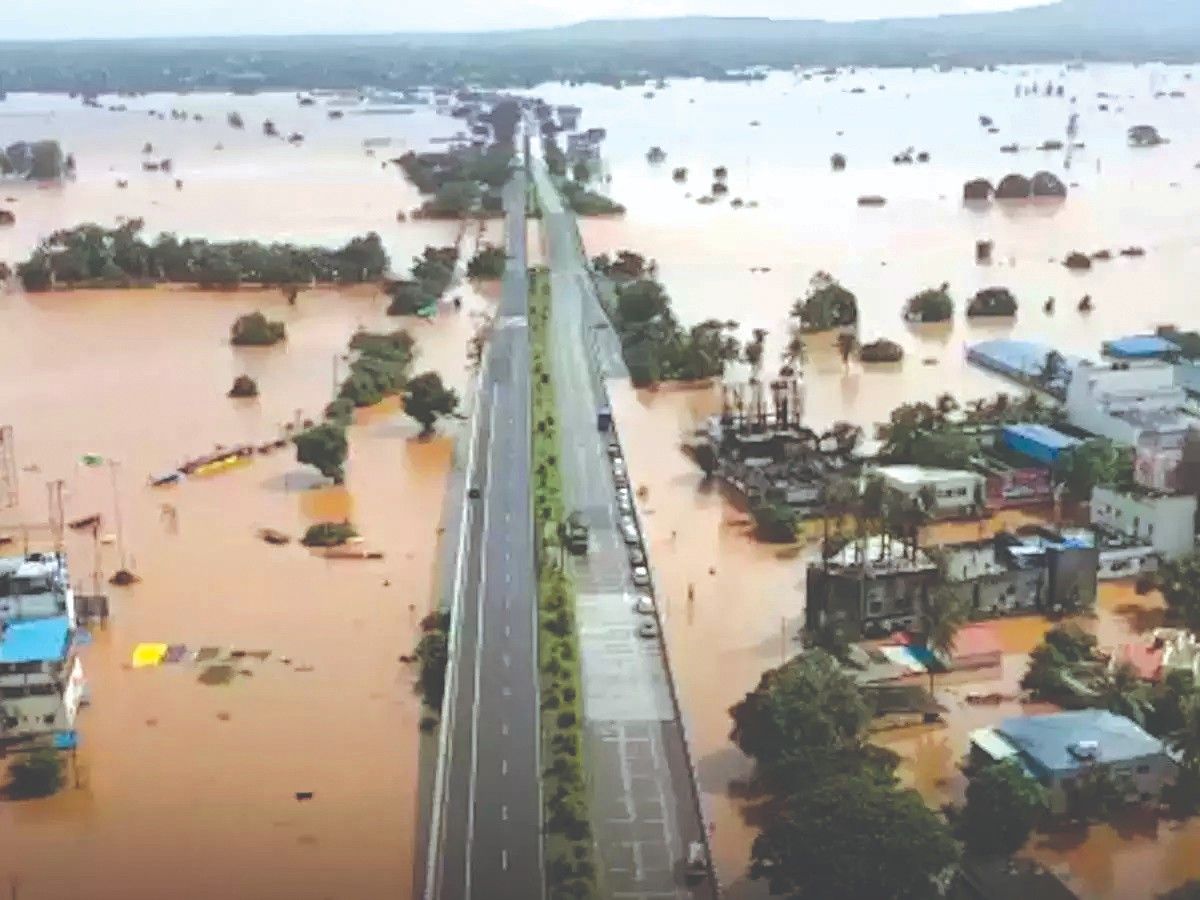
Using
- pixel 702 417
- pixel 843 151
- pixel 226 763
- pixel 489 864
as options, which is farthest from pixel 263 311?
pixel 843 151

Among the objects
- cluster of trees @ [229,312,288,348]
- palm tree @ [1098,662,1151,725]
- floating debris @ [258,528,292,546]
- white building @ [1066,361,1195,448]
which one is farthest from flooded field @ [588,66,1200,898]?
cluster of trees @ [229,312,288,348]

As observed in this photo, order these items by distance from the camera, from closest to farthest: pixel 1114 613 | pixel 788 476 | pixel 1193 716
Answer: pixel 1193 716 → pixel 1114 613 → pixel 788 476

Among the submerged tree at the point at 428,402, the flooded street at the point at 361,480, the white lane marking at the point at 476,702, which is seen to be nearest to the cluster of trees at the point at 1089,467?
the flooded street at the point at 361,480

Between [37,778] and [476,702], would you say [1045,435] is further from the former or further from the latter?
[37,778]

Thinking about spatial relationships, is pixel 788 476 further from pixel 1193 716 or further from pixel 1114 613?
→ pixel 1193 716

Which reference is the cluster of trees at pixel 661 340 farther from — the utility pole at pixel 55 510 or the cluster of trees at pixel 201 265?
the utility pole at pixel 55 510
